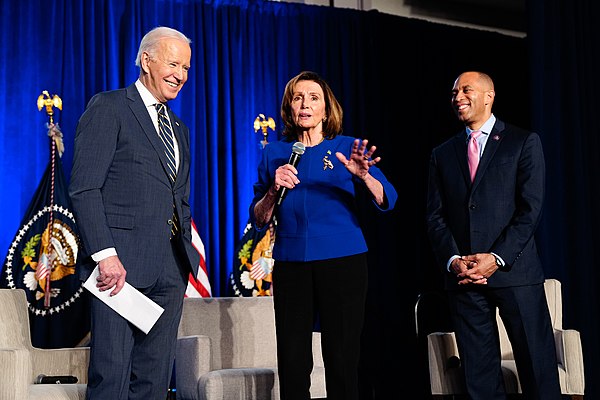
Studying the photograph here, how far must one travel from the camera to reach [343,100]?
6969 millimetres

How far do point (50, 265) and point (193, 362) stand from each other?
65.5 inches

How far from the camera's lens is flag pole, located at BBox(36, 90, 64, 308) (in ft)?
17.9

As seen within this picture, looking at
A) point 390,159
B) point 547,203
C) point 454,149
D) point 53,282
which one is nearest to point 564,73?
point 547,203

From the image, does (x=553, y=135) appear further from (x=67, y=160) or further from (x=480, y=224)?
(x=67, y=160)

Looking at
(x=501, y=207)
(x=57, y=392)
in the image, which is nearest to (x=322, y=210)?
A: (x=501, y=207)

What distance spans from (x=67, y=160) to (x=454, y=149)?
318 cm

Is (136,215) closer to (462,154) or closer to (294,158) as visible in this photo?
(294,158)

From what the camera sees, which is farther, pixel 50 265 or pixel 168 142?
pixel 50 265

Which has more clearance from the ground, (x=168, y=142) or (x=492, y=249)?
(x=168, y=142)

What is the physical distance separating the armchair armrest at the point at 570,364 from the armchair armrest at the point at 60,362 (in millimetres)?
2467

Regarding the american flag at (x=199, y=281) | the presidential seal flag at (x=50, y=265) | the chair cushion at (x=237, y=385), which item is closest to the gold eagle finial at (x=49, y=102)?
the presidential seal flag at (x=50, y=265)

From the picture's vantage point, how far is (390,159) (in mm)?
7141

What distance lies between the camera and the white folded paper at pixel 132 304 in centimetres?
265

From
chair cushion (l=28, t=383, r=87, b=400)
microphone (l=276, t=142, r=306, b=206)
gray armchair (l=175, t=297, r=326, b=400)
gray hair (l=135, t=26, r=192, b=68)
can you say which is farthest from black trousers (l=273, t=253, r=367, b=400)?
gray armchair (l=175, t=297, r=326, b=400)
